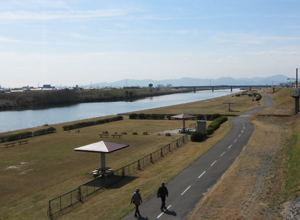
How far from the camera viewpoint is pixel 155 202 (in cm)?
1636

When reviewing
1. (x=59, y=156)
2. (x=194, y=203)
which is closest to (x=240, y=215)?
(x=194, y=203)

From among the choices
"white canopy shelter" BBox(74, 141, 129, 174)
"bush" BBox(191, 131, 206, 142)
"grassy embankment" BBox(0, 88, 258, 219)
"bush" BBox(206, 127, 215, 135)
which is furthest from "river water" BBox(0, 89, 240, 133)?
"bush" BBox(206, 127, 215, 135)

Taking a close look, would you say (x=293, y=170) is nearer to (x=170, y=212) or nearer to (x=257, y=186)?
(x=257, y=186)

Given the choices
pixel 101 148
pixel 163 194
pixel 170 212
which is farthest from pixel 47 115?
pixel 170 212

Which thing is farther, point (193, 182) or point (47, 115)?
point (47, 115)

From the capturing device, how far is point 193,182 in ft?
64.1

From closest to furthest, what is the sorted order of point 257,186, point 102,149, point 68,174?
point 257,186
point 102,149
point 68,174

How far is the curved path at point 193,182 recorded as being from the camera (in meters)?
15.0

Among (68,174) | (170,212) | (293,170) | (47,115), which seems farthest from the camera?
(47,115)

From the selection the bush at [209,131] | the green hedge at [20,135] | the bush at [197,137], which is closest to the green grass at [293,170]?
the bush at [197,137]

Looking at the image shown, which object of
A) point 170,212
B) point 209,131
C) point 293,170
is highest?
point 293,170

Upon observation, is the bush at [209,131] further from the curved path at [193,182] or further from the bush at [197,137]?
the curved path at [193,182]

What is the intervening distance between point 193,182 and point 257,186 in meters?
4.35

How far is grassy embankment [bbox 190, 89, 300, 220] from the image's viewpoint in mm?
14484
